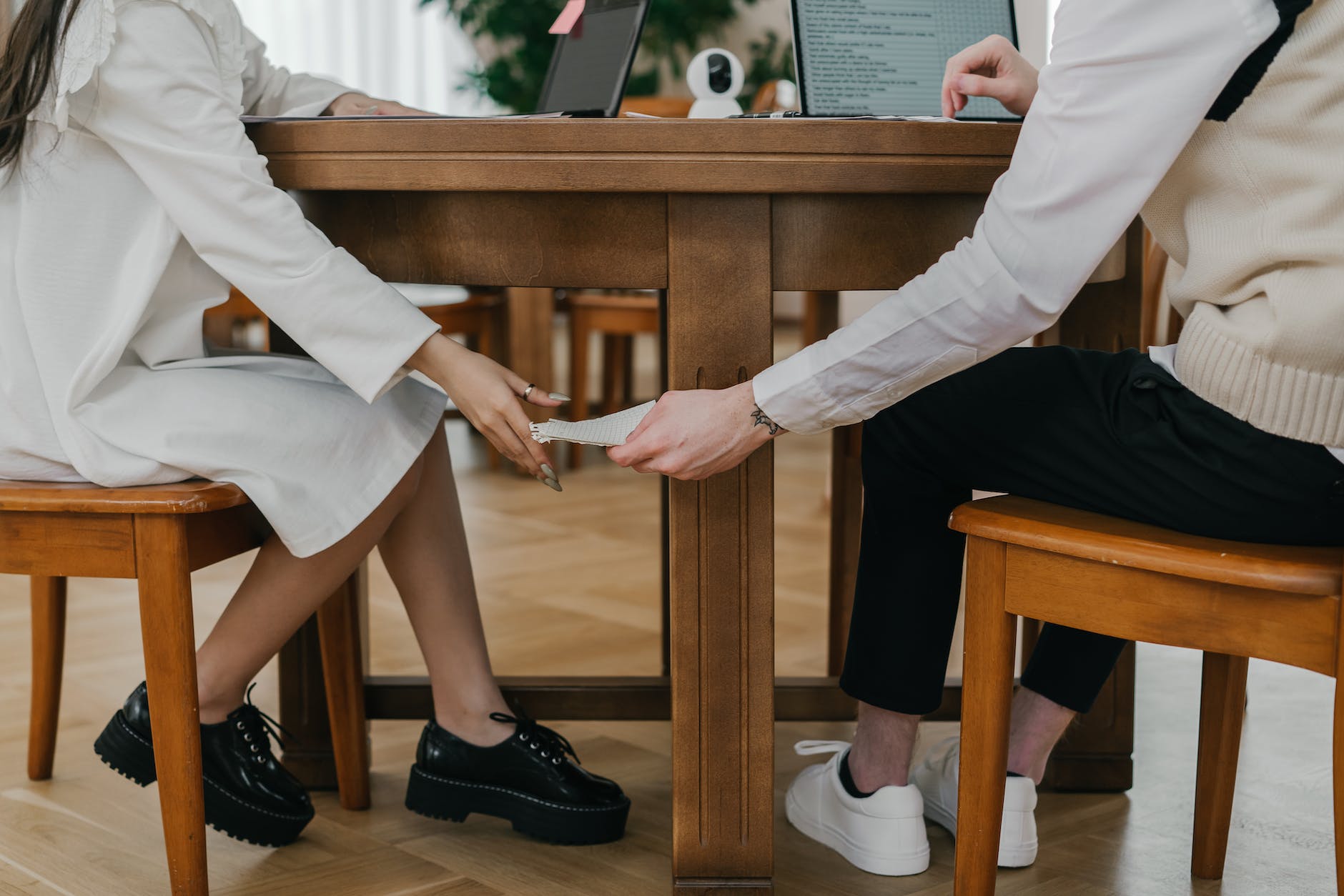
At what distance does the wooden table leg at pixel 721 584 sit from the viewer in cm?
111

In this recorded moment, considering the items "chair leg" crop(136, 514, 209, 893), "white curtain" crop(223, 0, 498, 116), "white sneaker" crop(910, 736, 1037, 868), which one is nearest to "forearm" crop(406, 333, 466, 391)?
"chair leg" crop(136, 514, 209, 893)

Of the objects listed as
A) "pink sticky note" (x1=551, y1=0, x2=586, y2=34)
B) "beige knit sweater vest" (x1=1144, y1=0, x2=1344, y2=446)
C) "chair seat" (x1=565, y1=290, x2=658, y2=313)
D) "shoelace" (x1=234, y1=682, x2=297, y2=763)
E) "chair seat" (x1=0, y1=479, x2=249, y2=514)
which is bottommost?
"shoelace" (x1=234, y1=682, x2=297, y2=763)

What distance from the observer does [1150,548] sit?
0.89m

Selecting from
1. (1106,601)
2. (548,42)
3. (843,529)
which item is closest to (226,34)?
(1106,601)

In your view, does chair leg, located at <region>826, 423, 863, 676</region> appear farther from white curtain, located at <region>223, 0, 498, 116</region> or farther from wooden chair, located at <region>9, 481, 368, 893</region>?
white curtain, located at <region>223, 0, 498, 116</region>

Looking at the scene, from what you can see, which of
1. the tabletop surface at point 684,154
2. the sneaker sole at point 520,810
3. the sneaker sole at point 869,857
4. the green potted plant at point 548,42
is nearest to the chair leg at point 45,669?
the sneaker sole at point 520,810

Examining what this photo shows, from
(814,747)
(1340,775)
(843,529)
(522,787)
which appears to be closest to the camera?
(1340,775)

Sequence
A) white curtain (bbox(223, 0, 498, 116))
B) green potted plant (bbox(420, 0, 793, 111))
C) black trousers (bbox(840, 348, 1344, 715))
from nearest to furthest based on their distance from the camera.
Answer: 1. black trousers (bbox(840, 348, 1344, 715))
2. green potted plant (bbox(420, 0, 793, 111))
3. white curtain (bbox(223, 0, 498, 116))

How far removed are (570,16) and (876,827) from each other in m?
0.93

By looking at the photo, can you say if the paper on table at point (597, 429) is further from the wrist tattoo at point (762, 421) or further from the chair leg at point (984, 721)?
the chair leg at point (984, 721)

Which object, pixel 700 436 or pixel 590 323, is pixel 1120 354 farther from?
pixel 590 323

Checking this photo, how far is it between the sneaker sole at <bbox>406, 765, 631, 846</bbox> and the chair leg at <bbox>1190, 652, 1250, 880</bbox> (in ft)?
1.83

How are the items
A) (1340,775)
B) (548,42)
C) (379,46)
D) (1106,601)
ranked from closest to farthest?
(1340,775)
(1106,601)
(548,42)
(379,46)

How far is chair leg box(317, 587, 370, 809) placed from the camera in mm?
1419
